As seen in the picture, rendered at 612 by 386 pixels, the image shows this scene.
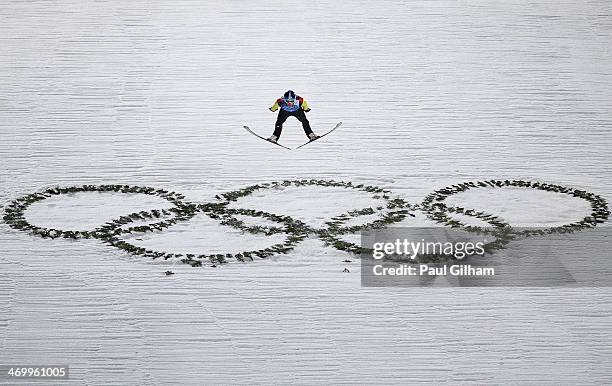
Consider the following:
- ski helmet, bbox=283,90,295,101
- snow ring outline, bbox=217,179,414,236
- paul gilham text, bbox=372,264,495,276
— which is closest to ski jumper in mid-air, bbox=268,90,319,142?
ski helmet, bbox=283,90,295,101

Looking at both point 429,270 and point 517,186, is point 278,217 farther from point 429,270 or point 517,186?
point 517,186

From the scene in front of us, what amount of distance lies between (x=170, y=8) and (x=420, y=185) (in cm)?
434

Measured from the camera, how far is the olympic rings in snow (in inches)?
244

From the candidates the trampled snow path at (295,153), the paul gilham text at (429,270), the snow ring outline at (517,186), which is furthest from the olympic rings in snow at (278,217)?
the paul gilham text at (429,270)

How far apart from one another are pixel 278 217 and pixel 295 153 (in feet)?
4.90

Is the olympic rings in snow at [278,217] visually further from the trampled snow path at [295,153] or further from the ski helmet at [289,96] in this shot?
the ski helmet at [289,96]

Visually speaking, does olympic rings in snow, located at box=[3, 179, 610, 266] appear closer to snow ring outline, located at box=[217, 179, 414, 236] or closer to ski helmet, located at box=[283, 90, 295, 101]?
snow ring outline, located at box=[217, 179, 414, 236]

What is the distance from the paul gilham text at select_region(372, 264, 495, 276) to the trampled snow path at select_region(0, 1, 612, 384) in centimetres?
24

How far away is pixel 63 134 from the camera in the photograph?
8.37 metres

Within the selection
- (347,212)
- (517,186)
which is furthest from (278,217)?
(517,186)

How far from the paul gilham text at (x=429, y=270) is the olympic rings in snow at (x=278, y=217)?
1.05 feet

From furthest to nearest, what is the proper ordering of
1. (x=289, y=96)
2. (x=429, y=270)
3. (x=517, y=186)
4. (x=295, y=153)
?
(x=295, y=153), (x=289, y=96), (x=517, y=186), (x=429, y=270)

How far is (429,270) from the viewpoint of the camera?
5.82 metres

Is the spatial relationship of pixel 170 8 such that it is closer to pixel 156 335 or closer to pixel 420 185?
pixel 420 185
